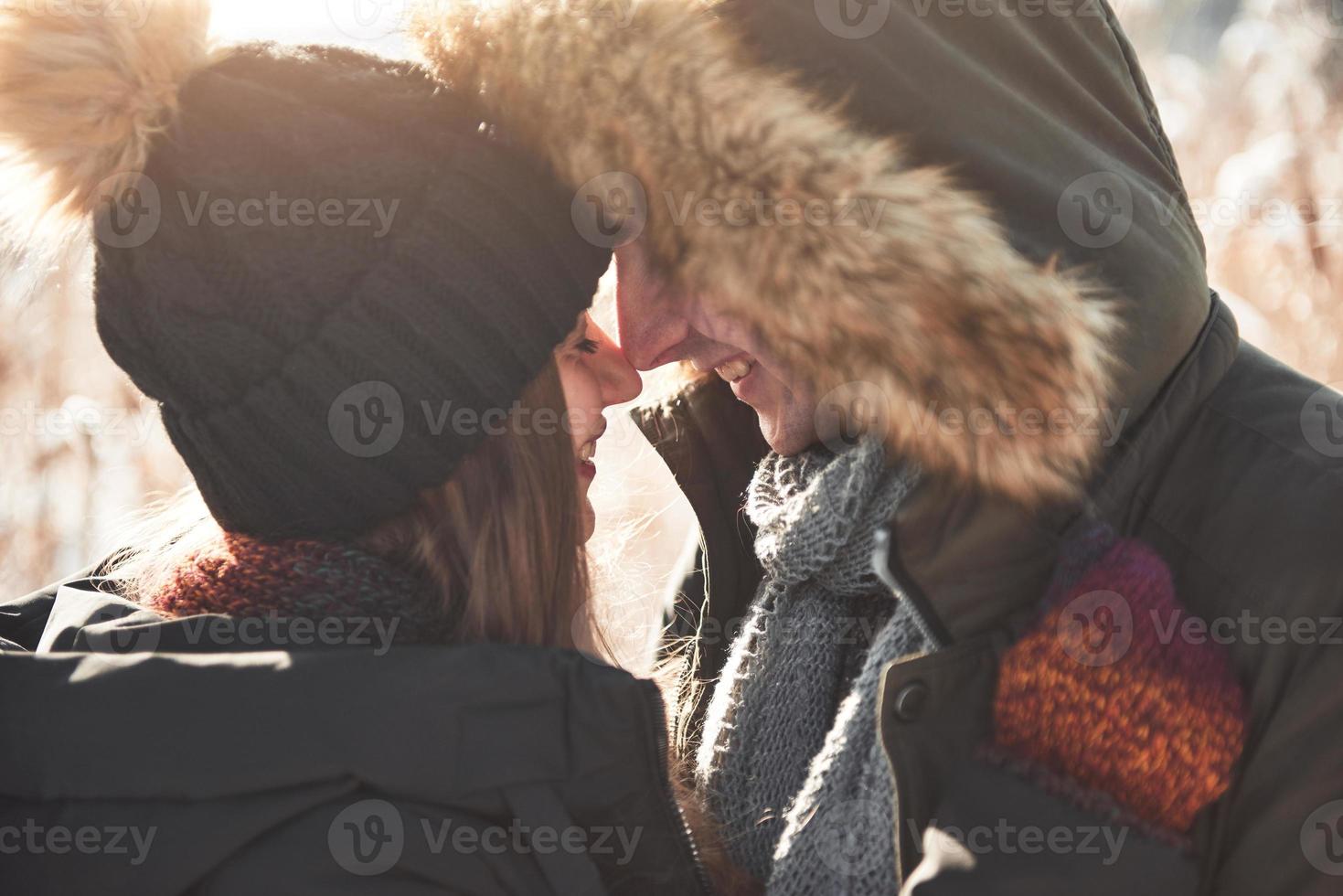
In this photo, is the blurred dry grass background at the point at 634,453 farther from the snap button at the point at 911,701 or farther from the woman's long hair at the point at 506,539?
the snap button at the point at 911,701

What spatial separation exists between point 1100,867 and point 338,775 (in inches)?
31.5

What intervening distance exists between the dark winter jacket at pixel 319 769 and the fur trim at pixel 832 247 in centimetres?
47

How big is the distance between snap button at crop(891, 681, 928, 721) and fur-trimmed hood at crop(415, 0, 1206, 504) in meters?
0.25

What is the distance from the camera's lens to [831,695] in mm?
1527

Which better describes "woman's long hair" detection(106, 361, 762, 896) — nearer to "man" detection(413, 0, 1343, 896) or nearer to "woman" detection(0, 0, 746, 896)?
"woman" detection(0, 0, 746, 896)

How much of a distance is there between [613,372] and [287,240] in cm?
52

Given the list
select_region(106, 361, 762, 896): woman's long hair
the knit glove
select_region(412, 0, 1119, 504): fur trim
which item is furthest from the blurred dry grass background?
the knit glove

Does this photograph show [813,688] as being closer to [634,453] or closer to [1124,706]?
[1124,706]

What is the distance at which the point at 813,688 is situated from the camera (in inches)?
59.9

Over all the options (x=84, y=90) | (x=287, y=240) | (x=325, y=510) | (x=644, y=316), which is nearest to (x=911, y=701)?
(x=644, y=316)

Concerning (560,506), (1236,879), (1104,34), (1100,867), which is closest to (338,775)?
(560,506)

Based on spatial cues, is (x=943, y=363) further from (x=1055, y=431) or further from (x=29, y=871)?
(x=29, y=871)

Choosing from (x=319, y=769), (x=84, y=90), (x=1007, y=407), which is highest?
(x=1007, y=407)

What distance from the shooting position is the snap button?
1.19m
